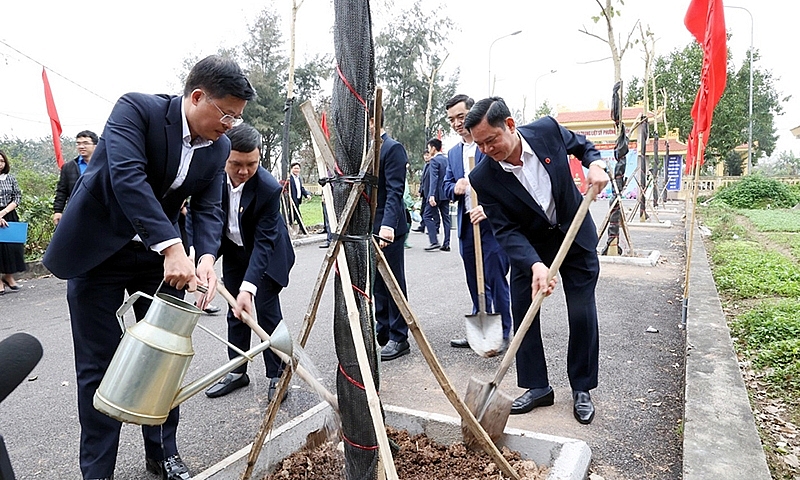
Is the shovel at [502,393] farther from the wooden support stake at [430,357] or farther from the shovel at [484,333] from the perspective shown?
the shovel at [484,333]

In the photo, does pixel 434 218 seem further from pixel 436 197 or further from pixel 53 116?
pixel 53 116

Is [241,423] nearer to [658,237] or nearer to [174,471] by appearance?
[174,471]

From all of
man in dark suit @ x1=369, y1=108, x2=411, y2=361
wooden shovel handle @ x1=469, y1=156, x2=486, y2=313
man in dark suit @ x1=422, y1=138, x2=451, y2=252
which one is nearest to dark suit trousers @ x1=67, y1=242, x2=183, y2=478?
man in dark suit @ x1=369, y1=108, x2=411, y2=361

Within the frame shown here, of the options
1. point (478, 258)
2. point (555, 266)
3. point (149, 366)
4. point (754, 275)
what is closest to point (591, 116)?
point (754, 275)

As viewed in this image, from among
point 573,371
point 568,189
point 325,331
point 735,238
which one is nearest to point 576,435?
point 573,371

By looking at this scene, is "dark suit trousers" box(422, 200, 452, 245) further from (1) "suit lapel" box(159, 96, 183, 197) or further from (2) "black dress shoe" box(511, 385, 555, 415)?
(1) "suit lapel" box(159, 96, 183, 197)

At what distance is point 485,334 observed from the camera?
427 cm

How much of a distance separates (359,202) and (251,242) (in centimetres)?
179

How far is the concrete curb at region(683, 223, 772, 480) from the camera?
2.43 meters

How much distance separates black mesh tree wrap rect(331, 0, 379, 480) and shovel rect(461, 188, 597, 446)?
2.24 feet

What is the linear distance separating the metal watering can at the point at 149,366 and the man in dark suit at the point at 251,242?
53.4 inches

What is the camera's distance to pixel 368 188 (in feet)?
6.89

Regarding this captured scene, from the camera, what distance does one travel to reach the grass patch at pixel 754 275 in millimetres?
6098

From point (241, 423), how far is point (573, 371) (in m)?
1.87
